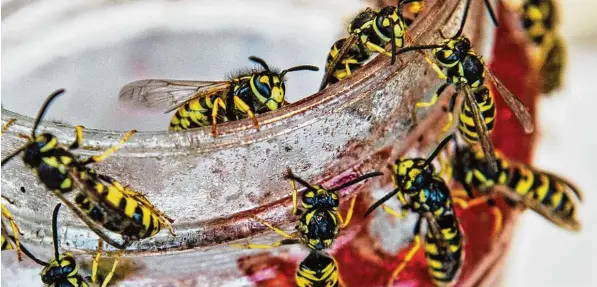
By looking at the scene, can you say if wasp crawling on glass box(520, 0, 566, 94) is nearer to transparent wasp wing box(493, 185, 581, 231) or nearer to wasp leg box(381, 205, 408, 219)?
transparent wasp wing box(493, 185, 581, 231)

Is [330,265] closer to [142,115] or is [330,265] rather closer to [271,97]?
[271,97]

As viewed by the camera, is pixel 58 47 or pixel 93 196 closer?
pixel 93 196

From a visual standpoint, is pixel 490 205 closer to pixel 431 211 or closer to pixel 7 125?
pixel 431 211

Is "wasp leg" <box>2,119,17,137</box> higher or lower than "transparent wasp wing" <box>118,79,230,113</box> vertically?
lower

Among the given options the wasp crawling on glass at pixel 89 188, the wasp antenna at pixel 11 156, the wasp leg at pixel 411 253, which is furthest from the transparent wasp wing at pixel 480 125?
the wasp antenna at pixel 11 156

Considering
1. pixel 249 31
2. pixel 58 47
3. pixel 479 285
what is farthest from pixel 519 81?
pixel 58 47

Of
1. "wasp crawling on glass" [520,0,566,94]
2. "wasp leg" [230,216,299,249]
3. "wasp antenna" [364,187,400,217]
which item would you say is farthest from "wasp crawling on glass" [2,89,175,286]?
"wasp crawling on glass" [520,0,566,94]
